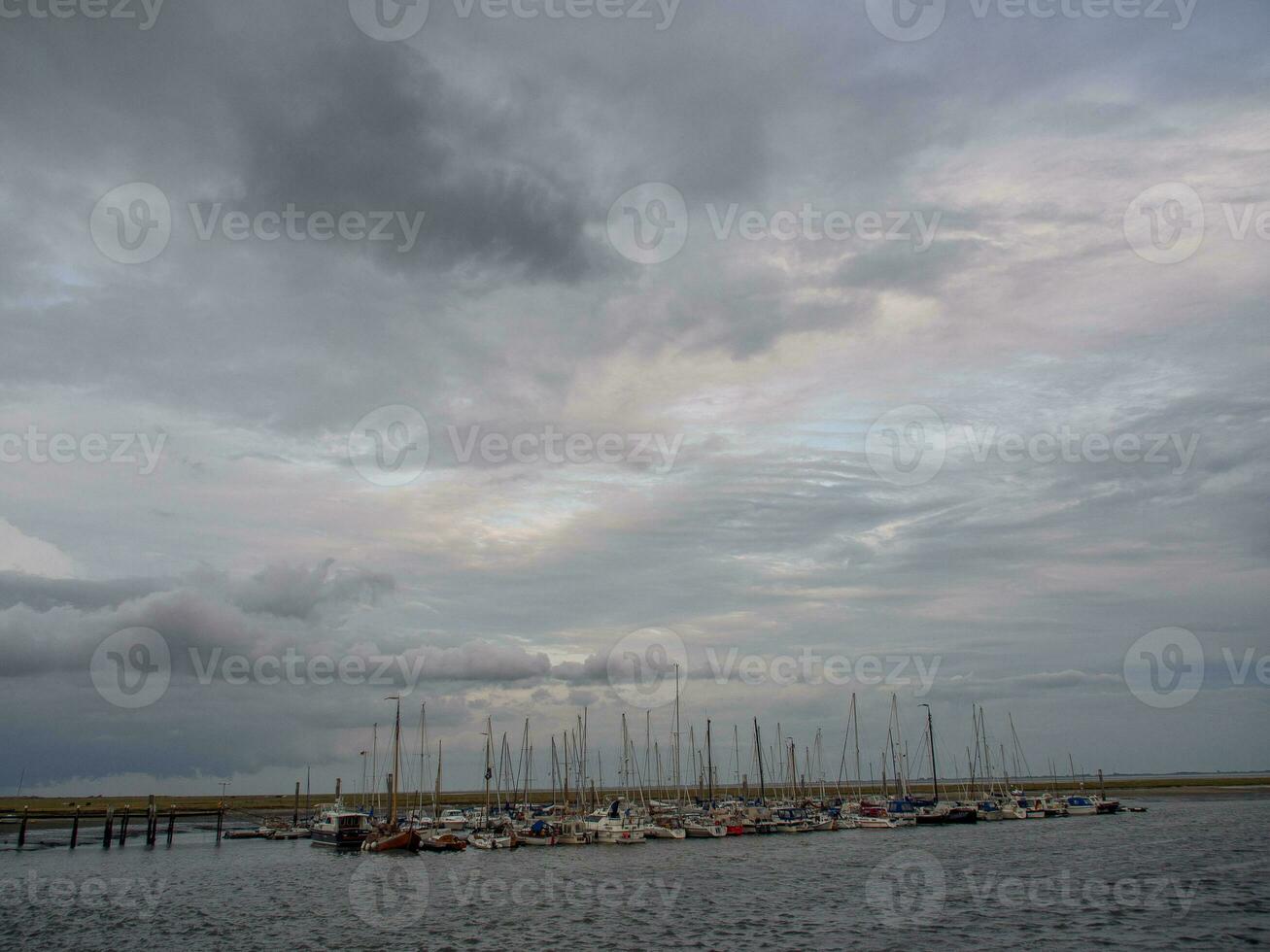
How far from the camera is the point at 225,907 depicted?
56062 mm

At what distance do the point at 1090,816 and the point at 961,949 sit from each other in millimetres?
101735

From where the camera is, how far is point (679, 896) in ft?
187

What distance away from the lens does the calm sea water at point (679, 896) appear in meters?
43.6

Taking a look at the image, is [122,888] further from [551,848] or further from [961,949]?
[961,949]

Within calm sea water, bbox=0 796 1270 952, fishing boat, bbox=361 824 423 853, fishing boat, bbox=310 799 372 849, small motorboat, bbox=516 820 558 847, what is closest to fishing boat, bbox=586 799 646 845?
small motorboat, bbox=516 820 558 847

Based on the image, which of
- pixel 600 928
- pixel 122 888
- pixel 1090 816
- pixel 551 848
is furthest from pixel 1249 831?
pixel 122 888

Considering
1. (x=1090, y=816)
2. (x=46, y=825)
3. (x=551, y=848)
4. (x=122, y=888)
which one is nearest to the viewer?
(x=122, y=888)

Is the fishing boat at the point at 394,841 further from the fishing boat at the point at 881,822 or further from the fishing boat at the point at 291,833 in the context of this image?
the fishing boat at the point at 881,822

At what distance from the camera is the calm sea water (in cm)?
4356

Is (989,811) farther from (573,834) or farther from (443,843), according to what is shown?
(443,843)

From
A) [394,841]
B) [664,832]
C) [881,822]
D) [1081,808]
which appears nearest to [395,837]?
[394,841]

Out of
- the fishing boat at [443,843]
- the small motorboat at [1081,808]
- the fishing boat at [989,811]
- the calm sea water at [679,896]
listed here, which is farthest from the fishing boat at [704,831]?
the small motorboat at [1081,808]

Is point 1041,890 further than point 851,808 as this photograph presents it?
No

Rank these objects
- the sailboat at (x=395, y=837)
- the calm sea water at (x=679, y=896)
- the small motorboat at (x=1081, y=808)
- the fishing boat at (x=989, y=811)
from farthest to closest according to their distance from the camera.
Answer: the small motorboat at (x=1081, y=808)
the fishing boat at (x=989, y=811)
the sailboat at (x=395, y=837)
the calm sea water at (x=679, y=896)
